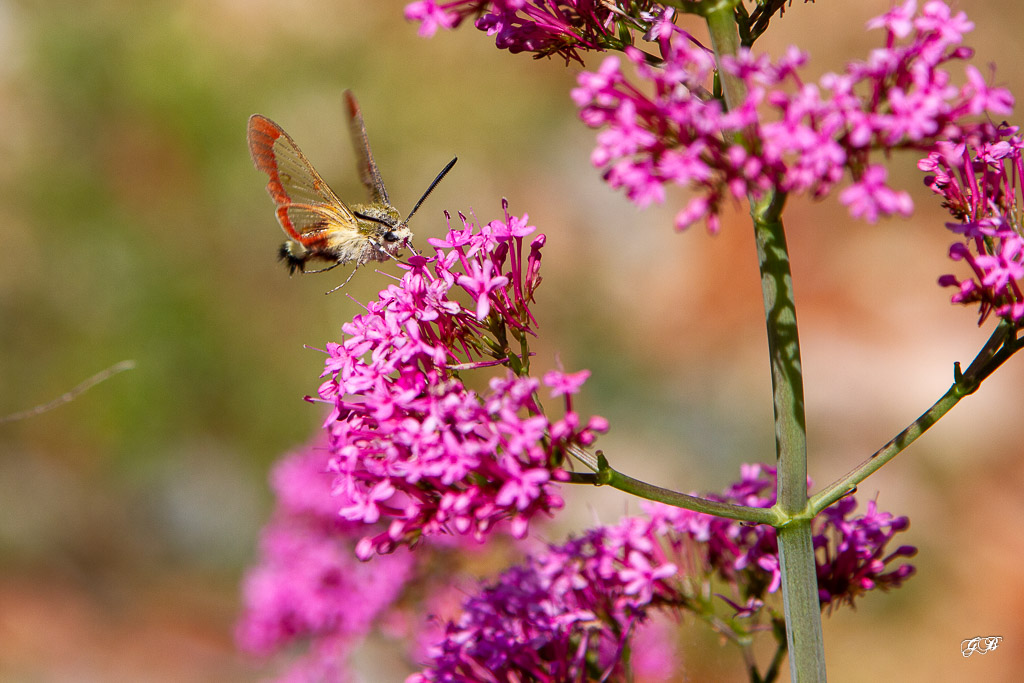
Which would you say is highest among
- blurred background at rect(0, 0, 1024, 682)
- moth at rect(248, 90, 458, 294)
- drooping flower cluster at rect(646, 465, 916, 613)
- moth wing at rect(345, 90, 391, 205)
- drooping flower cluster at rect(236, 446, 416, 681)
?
blurred background at rect(0, 0, 1024, 682)

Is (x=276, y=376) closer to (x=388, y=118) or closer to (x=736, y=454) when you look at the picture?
(x=388, y=118)

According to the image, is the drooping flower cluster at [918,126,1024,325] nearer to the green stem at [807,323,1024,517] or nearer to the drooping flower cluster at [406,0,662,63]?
the green stem at [807,323,1024,517]

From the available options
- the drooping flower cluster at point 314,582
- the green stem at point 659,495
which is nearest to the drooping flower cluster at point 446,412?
the green stem at point 659,495

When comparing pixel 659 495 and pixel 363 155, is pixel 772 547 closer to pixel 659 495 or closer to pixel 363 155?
pixel 659 495

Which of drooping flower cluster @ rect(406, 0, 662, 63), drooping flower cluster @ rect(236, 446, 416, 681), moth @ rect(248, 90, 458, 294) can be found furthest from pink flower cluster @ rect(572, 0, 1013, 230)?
drooping flower cluster @ rect(236, 446, 416, 681)

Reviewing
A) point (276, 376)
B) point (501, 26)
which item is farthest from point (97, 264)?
A: point (501, 26)

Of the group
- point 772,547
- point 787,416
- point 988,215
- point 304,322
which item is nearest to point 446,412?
point 787,416
